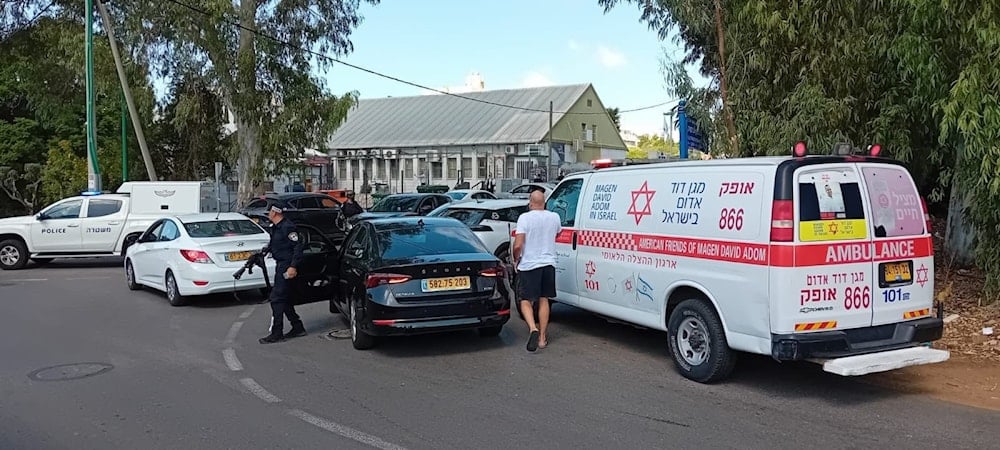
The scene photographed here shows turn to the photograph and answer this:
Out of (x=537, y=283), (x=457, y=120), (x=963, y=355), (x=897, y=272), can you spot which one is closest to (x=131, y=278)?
(x=537, y=283)

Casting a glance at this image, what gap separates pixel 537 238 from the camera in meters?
8.56

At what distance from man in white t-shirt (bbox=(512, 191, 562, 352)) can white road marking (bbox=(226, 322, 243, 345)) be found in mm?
3587

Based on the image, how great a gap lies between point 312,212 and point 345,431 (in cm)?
1504

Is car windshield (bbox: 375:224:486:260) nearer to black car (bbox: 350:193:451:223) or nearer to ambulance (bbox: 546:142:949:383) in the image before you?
ambulance (bbox: 546:142:949:383)

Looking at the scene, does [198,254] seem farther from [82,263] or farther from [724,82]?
[82,263]

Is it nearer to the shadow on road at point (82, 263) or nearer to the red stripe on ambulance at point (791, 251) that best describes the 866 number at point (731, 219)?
the red stripe on ambulance at point (791, 251)

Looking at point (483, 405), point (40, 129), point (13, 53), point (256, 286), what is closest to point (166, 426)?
point (483, 405)

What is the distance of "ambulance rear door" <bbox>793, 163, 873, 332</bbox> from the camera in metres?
6.19

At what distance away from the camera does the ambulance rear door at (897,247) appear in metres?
6.49

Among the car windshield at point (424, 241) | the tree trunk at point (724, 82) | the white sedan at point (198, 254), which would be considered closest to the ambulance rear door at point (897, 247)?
the car windshield at point (424, 241)

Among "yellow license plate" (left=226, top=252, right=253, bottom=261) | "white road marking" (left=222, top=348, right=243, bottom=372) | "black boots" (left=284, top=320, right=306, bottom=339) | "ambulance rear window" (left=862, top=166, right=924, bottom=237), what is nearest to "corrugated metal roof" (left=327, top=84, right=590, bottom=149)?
"yellow license plate" (left=226, top=252, right=253, bottom=261)

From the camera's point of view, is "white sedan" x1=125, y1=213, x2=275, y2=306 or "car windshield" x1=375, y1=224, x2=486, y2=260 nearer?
"car windshield" x1=375, y1=224, x2=486, y2=260

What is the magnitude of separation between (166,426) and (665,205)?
471 centimetres

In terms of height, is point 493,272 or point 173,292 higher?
point 493,272
